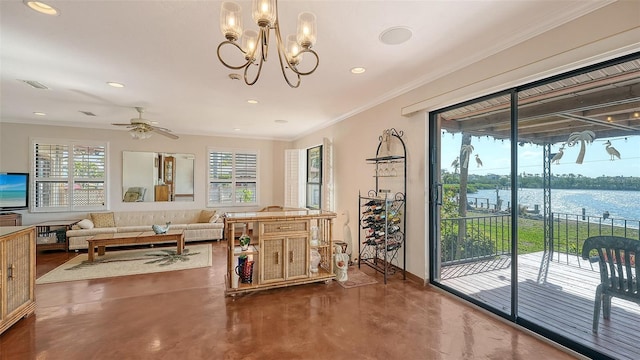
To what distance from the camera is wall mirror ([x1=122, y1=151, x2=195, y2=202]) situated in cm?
640

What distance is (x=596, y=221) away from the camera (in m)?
2.09

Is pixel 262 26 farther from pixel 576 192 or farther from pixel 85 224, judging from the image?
pixel 85 224

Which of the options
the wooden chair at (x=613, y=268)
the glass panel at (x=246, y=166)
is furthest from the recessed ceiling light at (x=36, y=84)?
the wooden chair at (x=613, y=268)

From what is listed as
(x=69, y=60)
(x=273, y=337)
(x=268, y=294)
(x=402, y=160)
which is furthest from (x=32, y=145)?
(x=402, y=160)

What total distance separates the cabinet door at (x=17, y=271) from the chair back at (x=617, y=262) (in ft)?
15.9

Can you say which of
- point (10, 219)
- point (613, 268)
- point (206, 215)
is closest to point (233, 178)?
point (206, 215)

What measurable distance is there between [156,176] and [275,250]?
489 cm

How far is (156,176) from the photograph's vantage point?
6.63m

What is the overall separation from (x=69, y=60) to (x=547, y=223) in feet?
15.8

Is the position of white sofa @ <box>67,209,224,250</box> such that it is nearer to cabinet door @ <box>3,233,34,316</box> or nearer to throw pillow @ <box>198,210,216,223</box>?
throw pillow @ <box>198,210,216,223</box>

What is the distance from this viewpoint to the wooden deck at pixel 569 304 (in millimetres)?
2006

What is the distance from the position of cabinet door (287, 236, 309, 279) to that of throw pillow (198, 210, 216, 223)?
376cm

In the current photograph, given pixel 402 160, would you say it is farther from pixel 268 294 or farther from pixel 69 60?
pixel 69 60

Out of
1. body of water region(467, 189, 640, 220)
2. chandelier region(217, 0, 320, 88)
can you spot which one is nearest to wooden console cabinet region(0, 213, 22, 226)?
chandelier region(217, 0, 320, 88)
